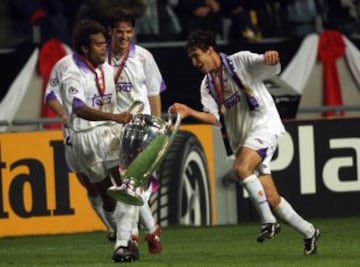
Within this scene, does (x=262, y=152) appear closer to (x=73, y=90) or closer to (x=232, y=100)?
(x=232, y=100)

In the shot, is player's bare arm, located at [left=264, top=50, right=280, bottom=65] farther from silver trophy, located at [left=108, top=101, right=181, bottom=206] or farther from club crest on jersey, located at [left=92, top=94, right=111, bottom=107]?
club crest on jersey, located at [left=92, top=94, right=111, bottom=107]

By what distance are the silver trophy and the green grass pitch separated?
66 cm

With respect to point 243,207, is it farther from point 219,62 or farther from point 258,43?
point 219,62

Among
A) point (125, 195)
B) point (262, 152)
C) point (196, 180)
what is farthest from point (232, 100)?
point (196, 180)

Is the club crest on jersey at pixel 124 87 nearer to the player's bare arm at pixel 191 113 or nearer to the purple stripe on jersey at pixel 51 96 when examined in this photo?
the player's bare arm at pixel 191 113

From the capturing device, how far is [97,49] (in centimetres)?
1383

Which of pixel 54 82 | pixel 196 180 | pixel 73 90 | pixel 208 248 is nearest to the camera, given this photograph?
pixel 73 90

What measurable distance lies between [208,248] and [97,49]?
2.54 m

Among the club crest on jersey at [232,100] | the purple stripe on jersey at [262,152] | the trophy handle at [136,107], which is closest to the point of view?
the trophy handle at [136,107]

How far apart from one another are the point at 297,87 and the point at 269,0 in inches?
49.8

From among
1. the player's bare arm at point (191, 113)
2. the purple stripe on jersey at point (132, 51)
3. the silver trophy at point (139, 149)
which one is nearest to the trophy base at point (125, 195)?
the silver trophy at point (139, 149)

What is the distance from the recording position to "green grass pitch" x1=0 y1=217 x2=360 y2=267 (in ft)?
43.8

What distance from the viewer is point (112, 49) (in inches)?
584

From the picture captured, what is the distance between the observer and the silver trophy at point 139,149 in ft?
42.3
